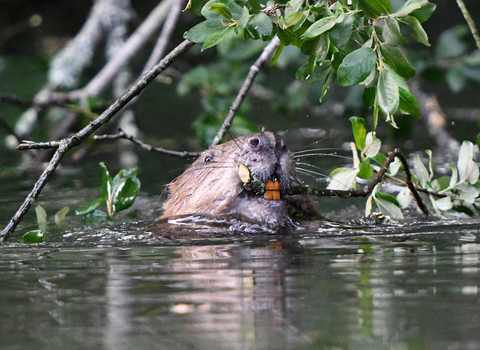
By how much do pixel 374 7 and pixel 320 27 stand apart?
150mm

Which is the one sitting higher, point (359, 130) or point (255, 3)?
point (255, 3)

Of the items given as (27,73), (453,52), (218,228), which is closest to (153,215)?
(218,228)

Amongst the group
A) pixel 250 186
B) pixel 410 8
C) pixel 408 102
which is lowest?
pixel 250 186

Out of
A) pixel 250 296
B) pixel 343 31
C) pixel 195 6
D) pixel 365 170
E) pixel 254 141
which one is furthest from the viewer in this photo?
→ pixel 365 170

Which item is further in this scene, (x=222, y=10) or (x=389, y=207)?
(x=389, y=207)

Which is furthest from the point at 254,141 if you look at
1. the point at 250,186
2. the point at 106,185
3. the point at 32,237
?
the point at 106,185

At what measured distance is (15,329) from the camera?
61.9 inches

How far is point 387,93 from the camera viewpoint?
2004mm

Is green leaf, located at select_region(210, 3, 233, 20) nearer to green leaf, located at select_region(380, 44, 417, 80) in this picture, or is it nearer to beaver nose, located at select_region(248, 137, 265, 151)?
green leaf, located at select_region(380, 44, 417, 80)

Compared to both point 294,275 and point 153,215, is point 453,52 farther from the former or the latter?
point 294,275

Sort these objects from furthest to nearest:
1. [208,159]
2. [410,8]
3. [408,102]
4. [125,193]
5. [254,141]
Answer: [125,193] → [208,159] → [254,141] → [408,102] → [410,8]

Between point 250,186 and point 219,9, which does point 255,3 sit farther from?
point 250,186

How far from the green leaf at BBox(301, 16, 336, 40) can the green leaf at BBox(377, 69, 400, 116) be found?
0.19 metres

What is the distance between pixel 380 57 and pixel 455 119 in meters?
4.40
